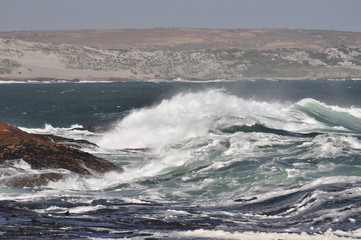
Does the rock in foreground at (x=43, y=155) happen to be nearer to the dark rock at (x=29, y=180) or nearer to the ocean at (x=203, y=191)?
the dark rock at (x=29, y=180)

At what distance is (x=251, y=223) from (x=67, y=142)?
1475cm

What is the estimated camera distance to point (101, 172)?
1942 centimetres

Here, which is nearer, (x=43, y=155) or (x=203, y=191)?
(x=203, y=191)

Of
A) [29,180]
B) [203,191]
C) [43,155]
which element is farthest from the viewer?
[43,155]

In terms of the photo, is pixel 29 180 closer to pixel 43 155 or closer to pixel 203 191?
pixel 43 155

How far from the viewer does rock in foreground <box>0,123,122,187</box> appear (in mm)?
18250

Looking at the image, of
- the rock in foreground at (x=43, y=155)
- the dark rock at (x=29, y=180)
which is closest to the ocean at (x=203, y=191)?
the dark rock at (x=29, y=180)

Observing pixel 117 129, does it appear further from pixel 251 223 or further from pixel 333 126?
pixel 251 223

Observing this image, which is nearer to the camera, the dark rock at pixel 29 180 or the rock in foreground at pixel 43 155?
the dark rock at pixel 29 180

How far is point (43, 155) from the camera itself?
61.0ft

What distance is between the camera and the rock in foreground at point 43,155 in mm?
18250

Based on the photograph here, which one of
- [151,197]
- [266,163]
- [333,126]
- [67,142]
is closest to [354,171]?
[266,163]

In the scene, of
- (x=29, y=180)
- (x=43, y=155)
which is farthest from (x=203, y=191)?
(x=43, y=155)

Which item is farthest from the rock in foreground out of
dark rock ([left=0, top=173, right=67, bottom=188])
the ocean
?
the ocean
